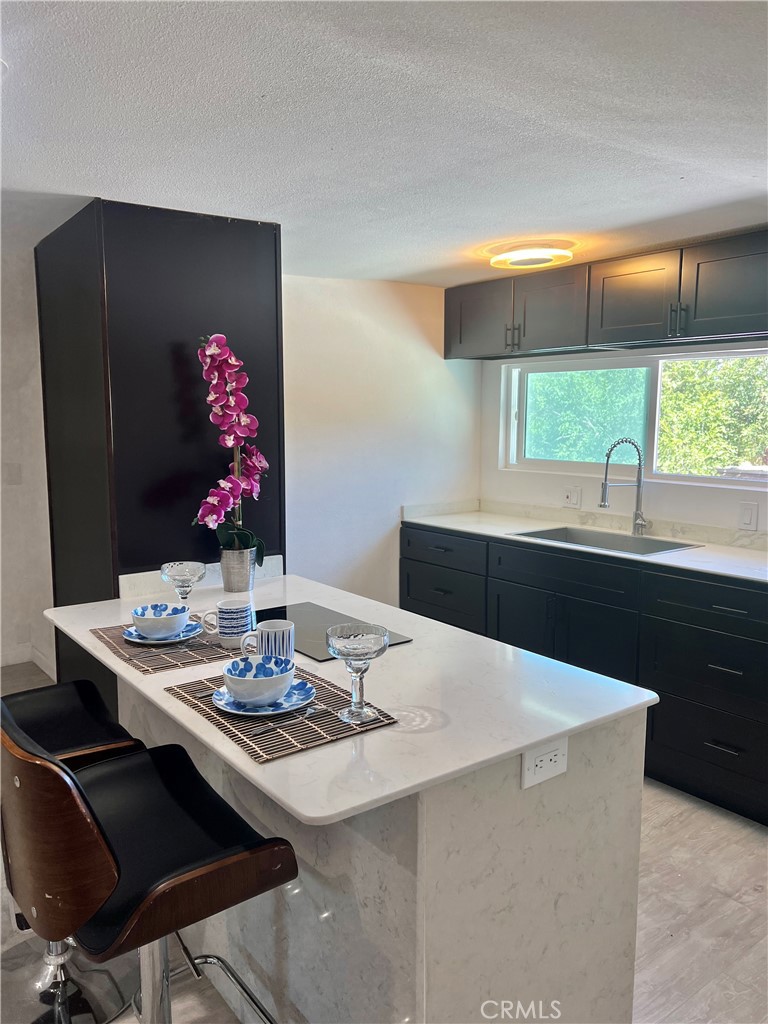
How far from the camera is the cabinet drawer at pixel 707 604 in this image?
2.88 m

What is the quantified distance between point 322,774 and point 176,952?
4.24 ft

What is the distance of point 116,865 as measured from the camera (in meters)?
1.38

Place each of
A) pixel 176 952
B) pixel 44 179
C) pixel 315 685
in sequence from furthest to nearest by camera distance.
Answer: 1. pixel 44 179
2. pixel 176 952
3. pixel 315 685

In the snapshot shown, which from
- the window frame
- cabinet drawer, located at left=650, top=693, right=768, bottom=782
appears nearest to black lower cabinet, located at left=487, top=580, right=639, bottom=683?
cabinet drawer, located at left=650, top=693, right=768, bottom=782

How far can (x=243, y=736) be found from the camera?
158cm

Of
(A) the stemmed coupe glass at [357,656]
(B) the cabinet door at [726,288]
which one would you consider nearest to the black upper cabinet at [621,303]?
(B) the cabinet door at [726,288]

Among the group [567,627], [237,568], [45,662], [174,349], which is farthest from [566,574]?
[45,662]

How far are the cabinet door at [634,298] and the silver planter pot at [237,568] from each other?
2.05 m

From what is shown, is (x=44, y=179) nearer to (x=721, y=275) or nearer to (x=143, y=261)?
(x=143, y=261)

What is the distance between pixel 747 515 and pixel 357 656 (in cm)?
259

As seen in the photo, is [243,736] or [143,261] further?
[143,261]

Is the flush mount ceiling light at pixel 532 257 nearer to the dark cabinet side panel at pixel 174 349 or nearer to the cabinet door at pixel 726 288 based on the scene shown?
the cabinet door at pixel 726 288

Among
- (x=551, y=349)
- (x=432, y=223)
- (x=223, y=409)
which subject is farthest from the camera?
(x=551, y=349)

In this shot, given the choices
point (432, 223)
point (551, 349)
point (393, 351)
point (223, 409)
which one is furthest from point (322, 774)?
point (393, 351)
